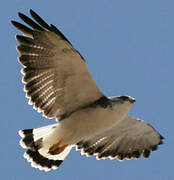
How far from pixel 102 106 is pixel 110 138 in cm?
192

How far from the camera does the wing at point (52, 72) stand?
35.3ft

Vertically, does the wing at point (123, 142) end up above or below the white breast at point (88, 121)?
below

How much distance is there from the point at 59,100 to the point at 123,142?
7.47ft

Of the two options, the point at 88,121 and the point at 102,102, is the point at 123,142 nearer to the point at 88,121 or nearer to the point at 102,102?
the point at 88,121

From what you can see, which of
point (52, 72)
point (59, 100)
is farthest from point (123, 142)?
point (52, 72)

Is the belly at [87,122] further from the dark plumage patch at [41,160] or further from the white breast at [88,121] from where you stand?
the dark plumage patch at [41,160]

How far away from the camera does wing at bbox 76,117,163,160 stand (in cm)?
1298

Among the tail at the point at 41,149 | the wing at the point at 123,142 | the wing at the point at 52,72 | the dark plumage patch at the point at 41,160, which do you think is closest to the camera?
the wing at the point at 52,72

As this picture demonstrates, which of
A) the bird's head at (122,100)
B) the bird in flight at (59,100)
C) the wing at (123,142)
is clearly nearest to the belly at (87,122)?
the bird in flight at (59,100)

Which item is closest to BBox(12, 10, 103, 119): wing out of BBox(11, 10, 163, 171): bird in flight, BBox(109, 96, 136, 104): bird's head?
BBox(11, 10, 163, 171): bird in flight

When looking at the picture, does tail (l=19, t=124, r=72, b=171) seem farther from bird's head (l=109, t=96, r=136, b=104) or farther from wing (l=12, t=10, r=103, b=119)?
bird's head (l=109, t=96, r=136, b=104)

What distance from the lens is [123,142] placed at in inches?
523

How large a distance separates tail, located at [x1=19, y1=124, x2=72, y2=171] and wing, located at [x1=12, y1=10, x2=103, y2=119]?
0.57 m

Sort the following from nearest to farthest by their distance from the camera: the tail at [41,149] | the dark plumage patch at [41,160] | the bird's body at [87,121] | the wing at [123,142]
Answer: the bird's body at [87,121] < the tail at [41,149] < the dark plumage patch at [41,160] < the wing at [123,142]
